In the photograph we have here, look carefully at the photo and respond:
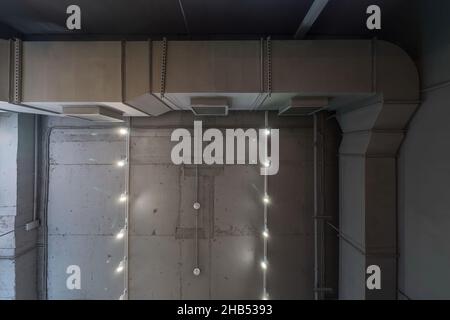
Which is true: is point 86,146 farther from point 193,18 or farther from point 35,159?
point 193,18

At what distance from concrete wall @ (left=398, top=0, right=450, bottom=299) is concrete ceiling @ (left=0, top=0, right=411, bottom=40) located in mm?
663

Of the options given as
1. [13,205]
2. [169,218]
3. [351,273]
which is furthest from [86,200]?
[351,273]

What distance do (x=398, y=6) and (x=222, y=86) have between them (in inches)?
109

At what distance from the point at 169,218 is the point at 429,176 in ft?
13.5

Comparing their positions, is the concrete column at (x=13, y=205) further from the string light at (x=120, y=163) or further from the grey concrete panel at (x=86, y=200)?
the string light at (x=120, y=163)

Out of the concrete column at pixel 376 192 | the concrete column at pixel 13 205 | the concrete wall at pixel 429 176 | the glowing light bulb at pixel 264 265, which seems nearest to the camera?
the concrete wall at pixel 429 176

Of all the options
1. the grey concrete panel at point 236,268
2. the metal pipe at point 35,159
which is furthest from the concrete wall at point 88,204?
the grey concrete panel at point 236,268

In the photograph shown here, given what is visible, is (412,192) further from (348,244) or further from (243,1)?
(243,1)

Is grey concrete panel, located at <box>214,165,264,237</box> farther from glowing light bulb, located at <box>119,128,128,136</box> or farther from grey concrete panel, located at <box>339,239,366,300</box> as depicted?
glowing light bulb, located at <box>119,128,128,136</box>

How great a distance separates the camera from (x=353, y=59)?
10.5 feet

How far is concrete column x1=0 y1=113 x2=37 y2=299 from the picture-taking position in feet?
14.8

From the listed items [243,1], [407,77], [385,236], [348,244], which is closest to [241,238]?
[348,244]

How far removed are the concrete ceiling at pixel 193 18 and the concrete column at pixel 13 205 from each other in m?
1.62

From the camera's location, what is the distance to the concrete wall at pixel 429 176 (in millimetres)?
2908
